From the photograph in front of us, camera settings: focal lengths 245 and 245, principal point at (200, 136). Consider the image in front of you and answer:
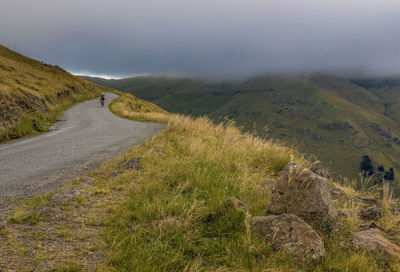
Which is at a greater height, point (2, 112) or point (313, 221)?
point (2, 112)

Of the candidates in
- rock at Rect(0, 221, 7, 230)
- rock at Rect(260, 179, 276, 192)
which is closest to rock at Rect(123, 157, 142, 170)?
rock at Rect(0, 221, 7, 230)

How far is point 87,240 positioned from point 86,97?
57620mm

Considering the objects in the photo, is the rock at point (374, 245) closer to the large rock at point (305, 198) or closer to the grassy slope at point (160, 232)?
the grassy slope at point (160, 232)

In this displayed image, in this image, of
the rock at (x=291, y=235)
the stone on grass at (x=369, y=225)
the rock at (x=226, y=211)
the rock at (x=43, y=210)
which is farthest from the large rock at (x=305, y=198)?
the rock at (x=43, y=210)

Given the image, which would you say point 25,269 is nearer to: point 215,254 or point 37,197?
point 215,254

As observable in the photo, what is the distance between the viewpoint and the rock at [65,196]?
5.09 m

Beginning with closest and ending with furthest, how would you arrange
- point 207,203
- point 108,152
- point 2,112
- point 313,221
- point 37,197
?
point 313,221
point 207,203
point 37,197
point 108,152
point 2,112

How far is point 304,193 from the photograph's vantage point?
4238mm

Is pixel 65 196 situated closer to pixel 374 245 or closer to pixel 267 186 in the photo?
pixel 267 186

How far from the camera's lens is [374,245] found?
360cm

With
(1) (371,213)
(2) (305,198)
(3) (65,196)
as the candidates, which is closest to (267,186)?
(2) (305,198)

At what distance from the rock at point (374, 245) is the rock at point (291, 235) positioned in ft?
2.32

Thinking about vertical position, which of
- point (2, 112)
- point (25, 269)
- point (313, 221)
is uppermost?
point (2, 112)

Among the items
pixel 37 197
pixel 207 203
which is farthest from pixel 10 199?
pixel 207 203
